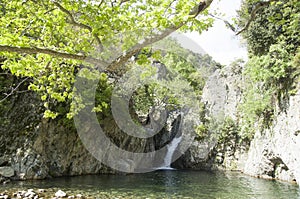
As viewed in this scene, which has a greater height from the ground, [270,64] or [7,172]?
[270,64]

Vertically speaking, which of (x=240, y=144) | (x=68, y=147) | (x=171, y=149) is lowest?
(x=68, y=147)

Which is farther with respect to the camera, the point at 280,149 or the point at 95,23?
the point at 280,149

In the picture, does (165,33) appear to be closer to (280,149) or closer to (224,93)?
(280,149)

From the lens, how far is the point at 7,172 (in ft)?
48.5

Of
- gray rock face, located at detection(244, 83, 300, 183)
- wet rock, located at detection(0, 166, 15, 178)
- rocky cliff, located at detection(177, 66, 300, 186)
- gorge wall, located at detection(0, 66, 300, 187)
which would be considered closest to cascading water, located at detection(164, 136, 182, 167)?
rocky cliff, located at detection(177, 66, 300, 186)

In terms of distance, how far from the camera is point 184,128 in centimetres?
3045

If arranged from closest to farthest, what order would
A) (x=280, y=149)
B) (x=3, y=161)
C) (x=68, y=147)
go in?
(x=3, y=161)
(x=280, y=149)
(x=68, y=147)

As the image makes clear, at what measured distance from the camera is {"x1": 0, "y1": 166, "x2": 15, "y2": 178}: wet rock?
14.6 metres

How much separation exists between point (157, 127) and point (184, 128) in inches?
139

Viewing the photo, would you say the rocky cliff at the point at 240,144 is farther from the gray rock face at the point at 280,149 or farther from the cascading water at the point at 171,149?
the cascading water at the point at 171,149

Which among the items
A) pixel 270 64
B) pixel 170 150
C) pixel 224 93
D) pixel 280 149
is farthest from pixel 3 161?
pixel 224 93

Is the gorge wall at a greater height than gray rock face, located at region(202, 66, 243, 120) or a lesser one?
lesser

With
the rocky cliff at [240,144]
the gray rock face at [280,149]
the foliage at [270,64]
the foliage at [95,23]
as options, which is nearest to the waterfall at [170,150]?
the rocky cliff at [240,144]

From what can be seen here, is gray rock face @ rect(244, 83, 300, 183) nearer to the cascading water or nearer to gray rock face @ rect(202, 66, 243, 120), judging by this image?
gray rock face @ rect(202, 66, 243, 120)
